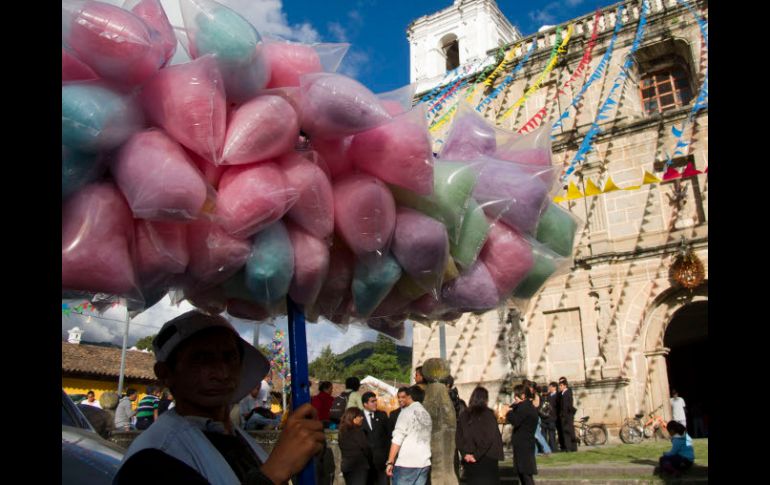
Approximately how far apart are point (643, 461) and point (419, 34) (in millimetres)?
17206

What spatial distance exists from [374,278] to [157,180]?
78 cm

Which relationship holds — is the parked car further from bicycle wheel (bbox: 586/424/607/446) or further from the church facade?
bicycle wheel (bbox: 586/424/607/446)

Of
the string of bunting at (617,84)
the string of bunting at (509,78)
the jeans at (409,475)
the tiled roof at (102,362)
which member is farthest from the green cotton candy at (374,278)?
the tiled roof at (102,362)

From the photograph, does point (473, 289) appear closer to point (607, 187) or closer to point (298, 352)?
point (298, 352)

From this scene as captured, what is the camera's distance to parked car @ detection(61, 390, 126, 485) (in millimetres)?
2693

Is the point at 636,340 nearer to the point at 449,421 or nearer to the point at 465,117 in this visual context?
the point at 449,421

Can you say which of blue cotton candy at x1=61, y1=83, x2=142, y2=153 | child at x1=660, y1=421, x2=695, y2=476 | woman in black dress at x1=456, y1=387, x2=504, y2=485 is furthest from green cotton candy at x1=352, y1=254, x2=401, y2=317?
child at x1=660, y1=421, x2=695, y2=476

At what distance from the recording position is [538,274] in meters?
2.37

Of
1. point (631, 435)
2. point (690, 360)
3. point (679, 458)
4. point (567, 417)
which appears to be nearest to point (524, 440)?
point (679, 458)

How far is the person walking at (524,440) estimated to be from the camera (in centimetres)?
682

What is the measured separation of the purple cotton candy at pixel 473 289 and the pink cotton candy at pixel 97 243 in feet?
3.64

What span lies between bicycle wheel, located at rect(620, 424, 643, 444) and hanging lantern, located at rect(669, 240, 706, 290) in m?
3.52
